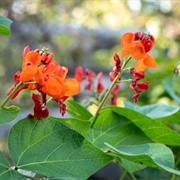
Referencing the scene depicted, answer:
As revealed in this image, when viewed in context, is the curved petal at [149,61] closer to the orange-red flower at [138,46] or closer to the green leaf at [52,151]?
the orange-red flower at [138,46]

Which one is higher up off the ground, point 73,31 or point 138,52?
point 138,52

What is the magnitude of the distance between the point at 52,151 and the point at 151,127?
0.19 m

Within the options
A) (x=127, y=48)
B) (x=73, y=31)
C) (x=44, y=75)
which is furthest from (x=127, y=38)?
(x=73, y=31)

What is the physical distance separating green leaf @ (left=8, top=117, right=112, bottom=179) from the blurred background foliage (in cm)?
157

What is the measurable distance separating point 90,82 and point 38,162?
0.35 m

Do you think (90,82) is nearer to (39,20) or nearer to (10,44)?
(10,44)

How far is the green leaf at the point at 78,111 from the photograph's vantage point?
27.0 inches

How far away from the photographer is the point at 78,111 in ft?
2.27

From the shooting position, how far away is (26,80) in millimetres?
477

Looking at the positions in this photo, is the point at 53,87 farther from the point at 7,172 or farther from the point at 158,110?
the point at 158,110

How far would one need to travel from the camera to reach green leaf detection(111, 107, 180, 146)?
614 millimetres

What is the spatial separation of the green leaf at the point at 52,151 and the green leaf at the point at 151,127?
14 centimetres

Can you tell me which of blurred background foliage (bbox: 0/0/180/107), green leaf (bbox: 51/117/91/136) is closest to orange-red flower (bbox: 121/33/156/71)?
green leaf (bbox: 51/117/91/136)

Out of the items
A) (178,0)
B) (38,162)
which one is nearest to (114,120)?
(38,162)
